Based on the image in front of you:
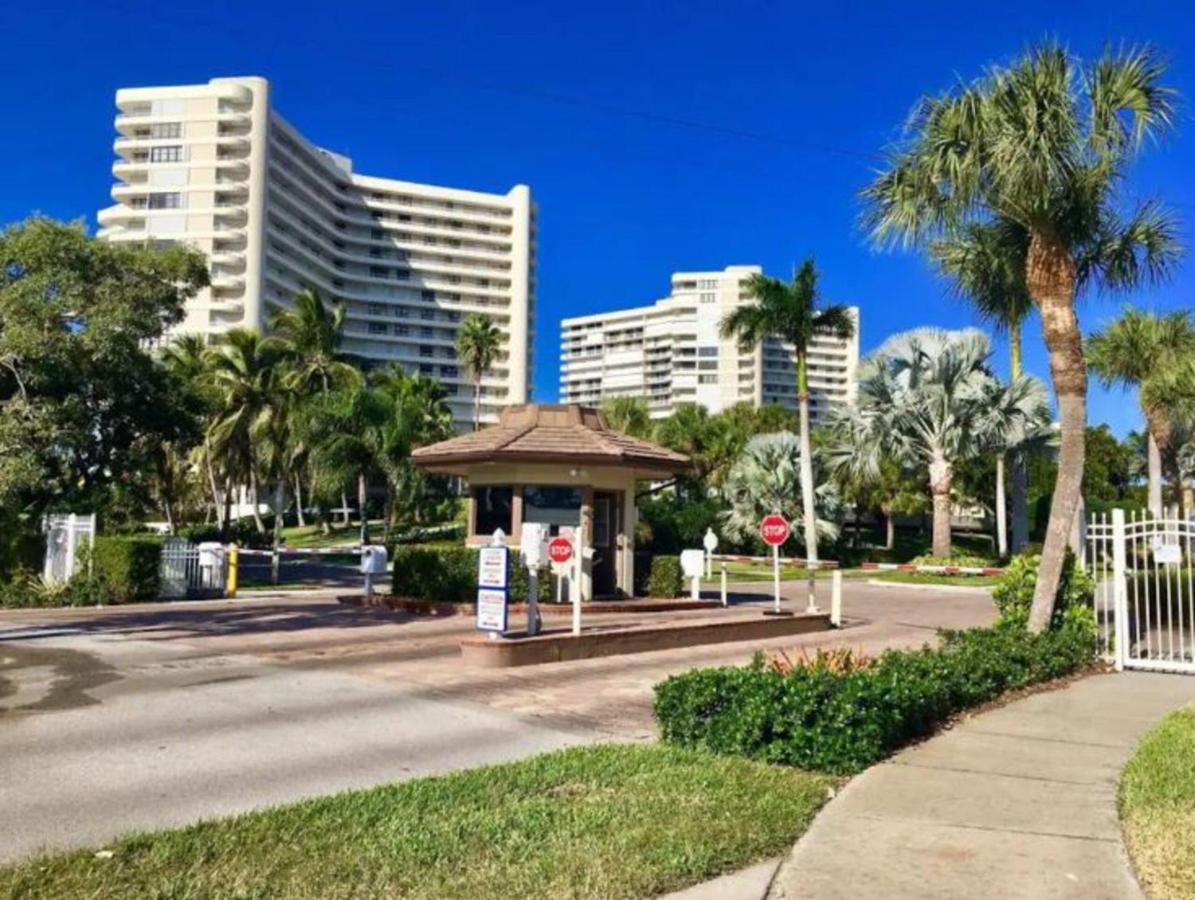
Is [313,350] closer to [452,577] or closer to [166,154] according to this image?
[452,577]

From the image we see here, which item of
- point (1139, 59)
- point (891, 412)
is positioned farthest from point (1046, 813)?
point (891, 412)

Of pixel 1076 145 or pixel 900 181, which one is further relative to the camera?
pixel 900 181

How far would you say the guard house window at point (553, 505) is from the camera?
66.6 feet

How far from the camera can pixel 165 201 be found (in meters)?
102

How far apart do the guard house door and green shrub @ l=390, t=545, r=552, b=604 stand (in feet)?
5.07

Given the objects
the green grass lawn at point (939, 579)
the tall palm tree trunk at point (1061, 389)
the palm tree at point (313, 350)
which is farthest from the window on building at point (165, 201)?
the tall palm tree trunk at point (1061, 389)

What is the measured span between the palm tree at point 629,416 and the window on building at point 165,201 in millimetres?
60886

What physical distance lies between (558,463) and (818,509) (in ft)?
83.9

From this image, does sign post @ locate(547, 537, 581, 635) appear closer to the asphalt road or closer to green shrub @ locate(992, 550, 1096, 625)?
the asphalt road

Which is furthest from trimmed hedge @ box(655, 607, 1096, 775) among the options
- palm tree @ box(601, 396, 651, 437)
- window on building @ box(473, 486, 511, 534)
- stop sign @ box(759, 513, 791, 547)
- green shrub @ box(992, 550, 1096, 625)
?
palm tree @ box(601, 396, 651, 437)

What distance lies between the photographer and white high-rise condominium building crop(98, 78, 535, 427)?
10144 centimetres

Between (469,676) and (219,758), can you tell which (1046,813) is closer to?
(219,758)

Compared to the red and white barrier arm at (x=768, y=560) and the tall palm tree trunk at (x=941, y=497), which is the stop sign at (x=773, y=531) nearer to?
the tall palm tree trunk at (x=941, y=497)

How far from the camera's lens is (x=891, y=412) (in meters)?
37.1
